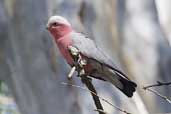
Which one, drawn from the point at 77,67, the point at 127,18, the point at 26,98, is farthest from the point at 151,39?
the point at 77,67

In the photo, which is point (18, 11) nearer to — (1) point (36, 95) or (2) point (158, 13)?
(1) point (36, 95)

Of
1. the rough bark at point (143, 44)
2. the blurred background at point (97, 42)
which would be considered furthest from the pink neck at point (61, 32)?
the rough bark at point (143, 44)

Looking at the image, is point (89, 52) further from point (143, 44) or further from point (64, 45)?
point (143, 44)

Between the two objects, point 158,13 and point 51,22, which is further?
point 158,13

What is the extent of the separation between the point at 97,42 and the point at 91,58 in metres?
0.86

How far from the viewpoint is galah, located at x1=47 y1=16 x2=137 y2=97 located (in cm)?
123

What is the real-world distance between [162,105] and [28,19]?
0.61m

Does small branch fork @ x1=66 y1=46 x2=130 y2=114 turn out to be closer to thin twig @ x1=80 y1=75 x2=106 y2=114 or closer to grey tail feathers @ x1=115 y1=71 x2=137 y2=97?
thin twig @ x1=80 y1=75 x2=106 y2=114

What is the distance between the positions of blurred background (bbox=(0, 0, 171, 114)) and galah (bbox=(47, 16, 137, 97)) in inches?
29.1

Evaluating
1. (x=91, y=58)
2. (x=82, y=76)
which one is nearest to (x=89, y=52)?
(x=91, y=58)

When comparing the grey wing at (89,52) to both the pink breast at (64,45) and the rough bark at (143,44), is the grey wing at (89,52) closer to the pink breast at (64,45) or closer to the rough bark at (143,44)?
the pink breast at (64,45)

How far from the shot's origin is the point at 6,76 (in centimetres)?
251

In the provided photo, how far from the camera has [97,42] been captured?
83.6 inches

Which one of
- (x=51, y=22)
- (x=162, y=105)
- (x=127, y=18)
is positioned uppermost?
(x=127, y=18)
